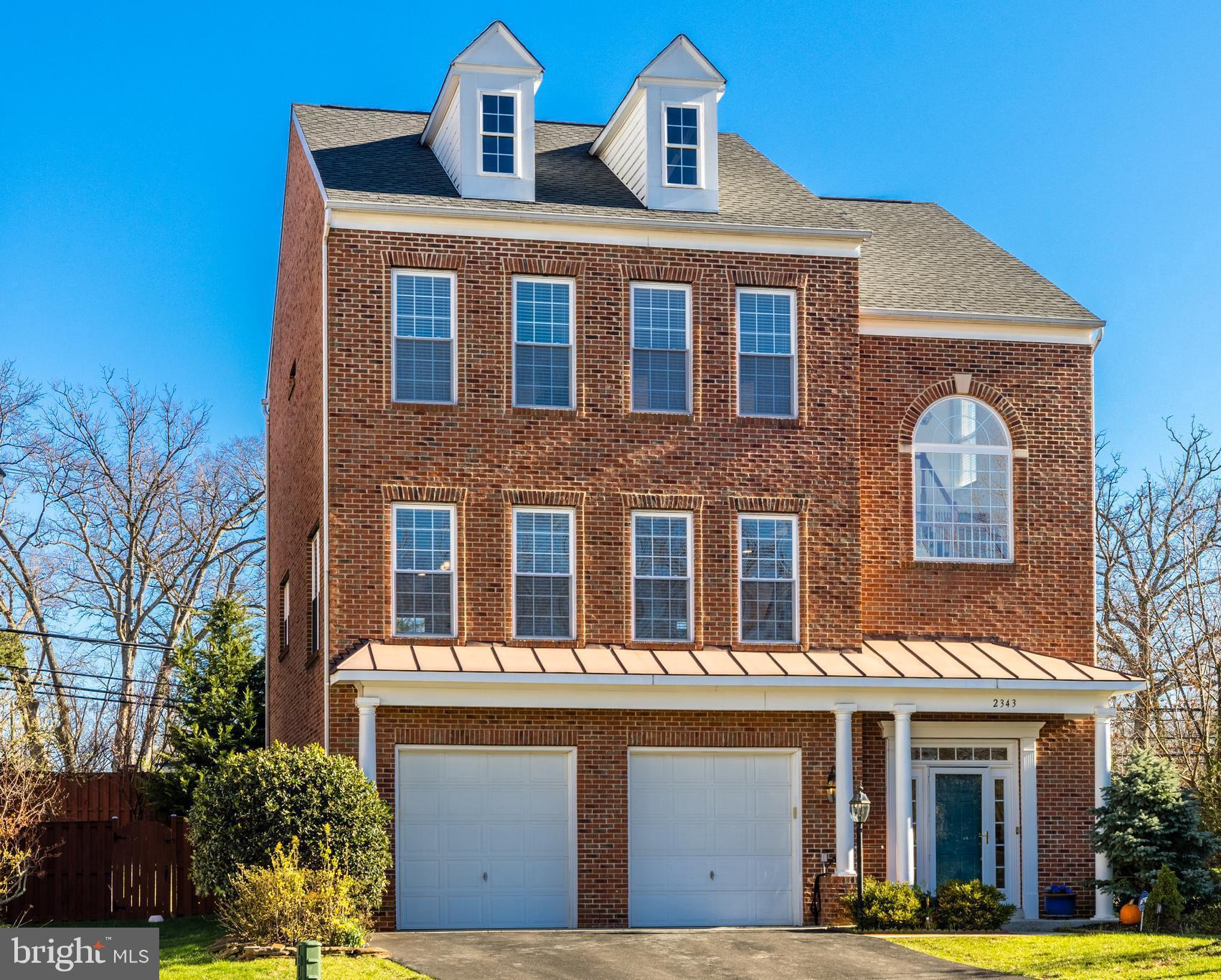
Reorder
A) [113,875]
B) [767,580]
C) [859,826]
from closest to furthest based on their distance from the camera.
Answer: [859,826] < [767,580] < [113,875]

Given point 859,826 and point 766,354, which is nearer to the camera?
point 859,826

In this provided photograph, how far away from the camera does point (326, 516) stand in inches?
930

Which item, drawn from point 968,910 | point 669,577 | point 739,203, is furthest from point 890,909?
Result: point 739,203

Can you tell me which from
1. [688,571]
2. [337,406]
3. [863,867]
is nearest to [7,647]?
[337,406]

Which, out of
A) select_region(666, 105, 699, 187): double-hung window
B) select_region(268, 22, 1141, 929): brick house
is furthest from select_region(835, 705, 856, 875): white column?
select_region(666, 105, 699, 187): double-hung window

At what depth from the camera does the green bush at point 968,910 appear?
74.4 ft

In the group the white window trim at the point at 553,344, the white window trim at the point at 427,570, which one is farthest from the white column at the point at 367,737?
the white window trim at the point at 553,344

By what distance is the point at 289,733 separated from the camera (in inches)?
1101

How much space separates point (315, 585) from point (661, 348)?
6271mm

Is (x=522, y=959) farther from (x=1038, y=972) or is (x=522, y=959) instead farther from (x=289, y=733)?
(x=289, y=733)

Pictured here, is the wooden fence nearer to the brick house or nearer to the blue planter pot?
the brick house

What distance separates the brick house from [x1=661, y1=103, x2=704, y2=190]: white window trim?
0.04 metres

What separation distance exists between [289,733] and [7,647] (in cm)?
1119

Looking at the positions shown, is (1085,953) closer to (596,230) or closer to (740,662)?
(740,662)
